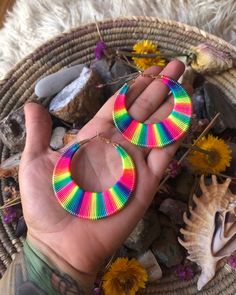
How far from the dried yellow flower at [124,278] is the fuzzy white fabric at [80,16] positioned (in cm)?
A: 50

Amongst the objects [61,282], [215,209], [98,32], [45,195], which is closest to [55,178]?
[45,195]

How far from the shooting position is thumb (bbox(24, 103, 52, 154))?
0.65m

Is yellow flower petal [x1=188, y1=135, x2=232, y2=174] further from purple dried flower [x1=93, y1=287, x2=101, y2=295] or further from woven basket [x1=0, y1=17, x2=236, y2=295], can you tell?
purple dried flower [x1=93, y1=287, x2=101, y2=295]

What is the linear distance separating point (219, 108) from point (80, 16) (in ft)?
1.29

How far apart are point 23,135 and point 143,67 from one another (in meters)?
0.25

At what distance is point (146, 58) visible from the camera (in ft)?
2.77

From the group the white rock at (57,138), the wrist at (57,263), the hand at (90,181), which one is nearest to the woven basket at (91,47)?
the white rock at (57,138)

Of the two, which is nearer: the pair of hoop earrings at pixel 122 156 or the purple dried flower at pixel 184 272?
the pair of hoop earrings at pixel 122 156

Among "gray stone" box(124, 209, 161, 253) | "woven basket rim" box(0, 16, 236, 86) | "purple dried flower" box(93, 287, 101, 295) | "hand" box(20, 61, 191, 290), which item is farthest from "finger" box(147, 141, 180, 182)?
"woven basket rim" box(0, 16, 236, 86)

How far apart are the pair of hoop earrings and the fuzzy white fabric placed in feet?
1.04

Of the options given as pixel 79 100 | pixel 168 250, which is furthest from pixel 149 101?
pixel 168 250

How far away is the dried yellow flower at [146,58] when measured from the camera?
840 mm

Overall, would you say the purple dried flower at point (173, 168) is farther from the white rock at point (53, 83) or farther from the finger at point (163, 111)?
the white rock at point (53, 83)

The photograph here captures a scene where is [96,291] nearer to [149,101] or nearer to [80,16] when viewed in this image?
[149,101]
